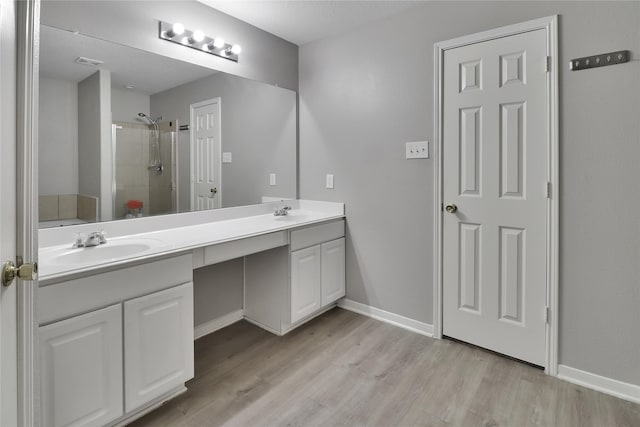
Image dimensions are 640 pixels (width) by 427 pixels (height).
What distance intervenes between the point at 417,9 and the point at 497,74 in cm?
76

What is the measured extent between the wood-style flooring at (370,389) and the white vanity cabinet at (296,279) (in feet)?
0.63

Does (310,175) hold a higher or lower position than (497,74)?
lower

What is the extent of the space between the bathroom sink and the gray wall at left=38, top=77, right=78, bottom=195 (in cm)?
34

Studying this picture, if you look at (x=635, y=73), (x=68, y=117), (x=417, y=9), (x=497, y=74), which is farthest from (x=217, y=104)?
(x=635, y=73)

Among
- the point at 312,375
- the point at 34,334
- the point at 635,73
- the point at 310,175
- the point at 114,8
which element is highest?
the point at 114,8

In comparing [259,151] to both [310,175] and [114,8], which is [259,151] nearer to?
[310,175]

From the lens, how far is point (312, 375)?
2039 mm

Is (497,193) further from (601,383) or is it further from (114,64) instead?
(114,64)

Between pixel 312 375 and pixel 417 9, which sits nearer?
pixel 312 375

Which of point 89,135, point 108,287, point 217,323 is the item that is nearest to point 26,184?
point 108,287

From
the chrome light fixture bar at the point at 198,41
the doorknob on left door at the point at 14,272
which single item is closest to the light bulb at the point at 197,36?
the chrome light fixture bar at the point at 198,41

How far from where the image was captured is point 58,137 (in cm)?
177

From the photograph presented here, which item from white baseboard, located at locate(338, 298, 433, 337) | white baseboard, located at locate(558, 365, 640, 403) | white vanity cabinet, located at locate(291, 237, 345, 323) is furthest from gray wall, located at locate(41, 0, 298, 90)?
white baseboard, located at locate(558, 365, 640, 403)

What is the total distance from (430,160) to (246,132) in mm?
1404
